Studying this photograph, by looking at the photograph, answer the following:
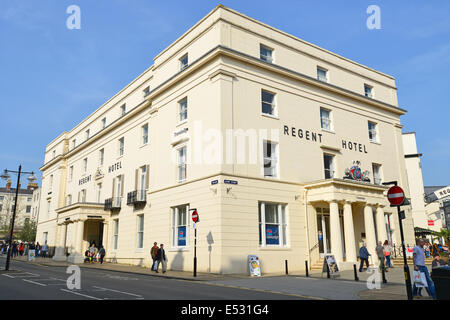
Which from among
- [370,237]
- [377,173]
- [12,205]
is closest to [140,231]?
[370,237]

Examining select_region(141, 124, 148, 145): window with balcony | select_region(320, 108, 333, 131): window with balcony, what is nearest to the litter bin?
select_region(320, 108, 333, 131): window with balcony

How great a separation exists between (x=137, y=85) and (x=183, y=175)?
1244 cm

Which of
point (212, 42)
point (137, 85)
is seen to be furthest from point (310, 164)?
point (137, 85)

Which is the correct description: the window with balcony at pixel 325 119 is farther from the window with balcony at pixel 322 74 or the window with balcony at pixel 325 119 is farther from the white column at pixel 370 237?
the white column at pixel 370 237

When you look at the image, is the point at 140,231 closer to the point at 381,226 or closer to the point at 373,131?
the point at 381,226

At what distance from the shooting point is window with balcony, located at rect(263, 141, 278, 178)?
23172 mm

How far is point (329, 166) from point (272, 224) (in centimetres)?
727

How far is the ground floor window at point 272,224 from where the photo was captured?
2186 cm

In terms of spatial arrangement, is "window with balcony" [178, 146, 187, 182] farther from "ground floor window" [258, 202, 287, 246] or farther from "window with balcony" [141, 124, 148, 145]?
"window with balcony" [141, 124, 148, 145]

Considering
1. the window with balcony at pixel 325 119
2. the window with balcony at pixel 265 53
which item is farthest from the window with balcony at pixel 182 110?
the window with balcony at pixel 325 119

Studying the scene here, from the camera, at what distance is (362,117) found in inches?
1175

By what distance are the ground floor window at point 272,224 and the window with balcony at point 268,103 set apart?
5.98 metres

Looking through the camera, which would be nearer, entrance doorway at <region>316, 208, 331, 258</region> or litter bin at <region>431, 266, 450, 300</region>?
litter bin at <region>431, 266, 450, 300</region>

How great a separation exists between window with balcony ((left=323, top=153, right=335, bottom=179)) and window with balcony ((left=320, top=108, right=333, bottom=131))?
6.69ft
